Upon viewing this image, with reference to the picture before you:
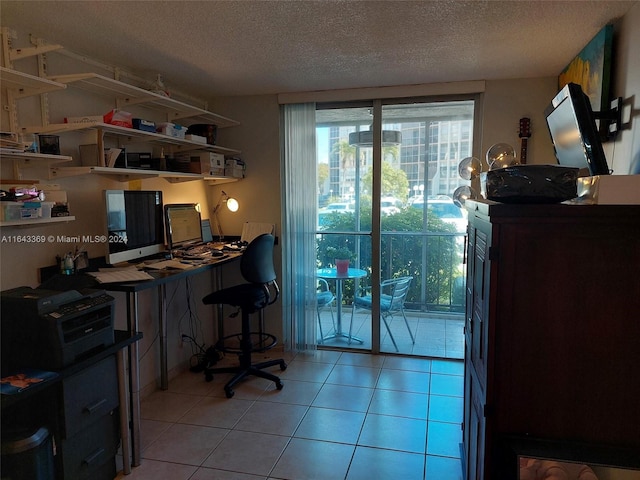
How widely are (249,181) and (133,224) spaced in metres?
1.40

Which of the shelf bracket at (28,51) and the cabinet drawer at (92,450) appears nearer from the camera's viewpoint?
the cabinet drawer at (92,450)

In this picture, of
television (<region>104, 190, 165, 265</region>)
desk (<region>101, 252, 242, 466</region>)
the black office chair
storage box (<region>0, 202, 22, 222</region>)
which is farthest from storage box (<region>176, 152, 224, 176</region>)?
storage box (<region>0, 202, 22, 222</region>)

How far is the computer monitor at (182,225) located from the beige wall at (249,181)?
172 mm

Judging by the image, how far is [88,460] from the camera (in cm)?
188

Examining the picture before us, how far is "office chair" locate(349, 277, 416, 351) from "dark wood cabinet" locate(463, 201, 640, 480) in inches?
91.1

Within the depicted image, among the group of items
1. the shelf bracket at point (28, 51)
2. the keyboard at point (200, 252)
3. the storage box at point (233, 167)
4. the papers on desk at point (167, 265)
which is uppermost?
the shelf bracket at point (28, 51)

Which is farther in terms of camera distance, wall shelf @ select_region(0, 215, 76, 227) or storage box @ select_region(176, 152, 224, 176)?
storage box @ select_region(176, 152, 224, 176)

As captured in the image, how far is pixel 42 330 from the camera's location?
1691 millimetres

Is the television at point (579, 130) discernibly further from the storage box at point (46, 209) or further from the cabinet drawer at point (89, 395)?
the storage box at point (46, 209)

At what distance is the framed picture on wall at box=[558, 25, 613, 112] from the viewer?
2.14m

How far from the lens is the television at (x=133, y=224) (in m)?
2.43

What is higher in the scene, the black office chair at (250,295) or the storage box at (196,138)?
the storage box at (196,138)

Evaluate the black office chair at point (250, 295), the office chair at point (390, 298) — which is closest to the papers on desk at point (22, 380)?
the black office chair at point (250, 295)

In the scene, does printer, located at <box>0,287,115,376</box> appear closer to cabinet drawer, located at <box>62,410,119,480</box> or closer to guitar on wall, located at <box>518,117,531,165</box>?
cabinet drawer, located at <box>62,410,119,480</box>
